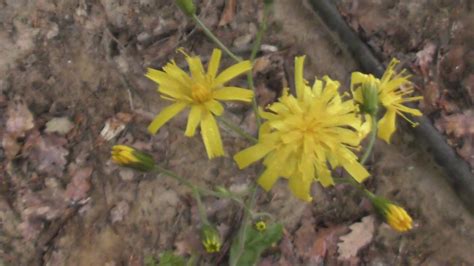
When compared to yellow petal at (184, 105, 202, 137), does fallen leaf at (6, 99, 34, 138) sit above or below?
above

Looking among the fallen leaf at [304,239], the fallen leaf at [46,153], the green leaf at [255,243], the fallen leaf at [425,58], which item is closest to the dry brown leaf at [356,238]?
the fallen leaf at [304,239]

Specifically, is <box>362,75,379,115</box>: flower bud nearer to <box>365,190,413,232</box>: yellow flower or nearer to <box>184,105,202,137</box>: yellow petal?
<box>365,190,413,232</box>: yellow flower

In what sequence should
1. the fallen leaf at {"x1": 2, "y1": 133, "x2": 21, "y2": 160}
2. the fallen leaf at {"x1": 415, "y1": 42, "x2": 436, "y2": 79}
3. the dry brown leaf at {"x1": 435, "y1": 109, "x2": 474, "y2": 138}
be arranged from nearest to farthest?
the fallen leaf at {"x1": 2, "y1": 133, "x2": 21, "y2": 160}
the dry brown leaf at {"x1": 435, "y1": 109, "x2": 474, "y2": 138}
the fallen leaf at {"x1": 415, "y1": 42, "x2": 436, "y2": 79}

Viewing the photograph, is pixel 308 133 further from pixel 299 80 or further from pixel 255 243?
pixel 255 243

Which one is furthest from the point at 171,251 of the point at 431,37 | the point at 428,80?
the point at 431,37

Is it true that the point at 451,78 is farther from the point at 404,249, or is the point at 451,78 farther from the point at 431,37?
the point at 404,249

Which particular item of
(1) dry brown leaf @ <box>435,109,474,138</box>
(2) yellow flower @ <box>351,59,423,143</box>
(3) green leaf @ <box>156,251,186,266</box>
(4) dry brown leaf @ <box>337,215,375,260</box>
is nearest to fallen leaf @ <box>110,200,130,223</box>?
(3) green leaf @ <box>156,251,186,266</box>
